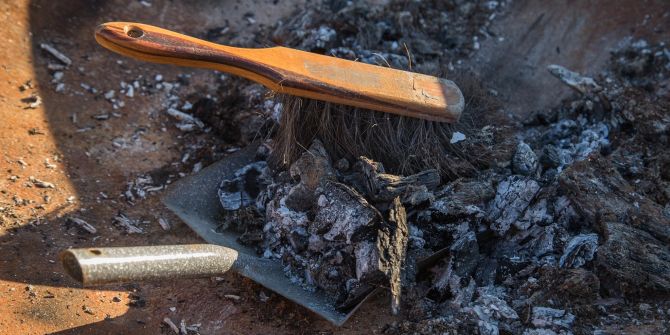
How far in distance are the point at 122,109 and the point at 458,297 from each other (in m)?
3.06

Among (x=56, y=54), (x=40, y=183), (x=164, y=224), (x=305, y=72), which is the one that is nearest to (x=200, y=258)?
(x=164, y=224)

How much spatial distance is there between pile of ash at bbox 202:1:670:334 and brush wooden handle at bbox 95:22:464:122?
0.36 meters

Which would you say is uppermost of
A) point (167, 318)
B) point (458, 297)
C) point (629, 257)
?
point (629, 257)

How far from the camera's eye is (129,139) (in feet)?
17.1

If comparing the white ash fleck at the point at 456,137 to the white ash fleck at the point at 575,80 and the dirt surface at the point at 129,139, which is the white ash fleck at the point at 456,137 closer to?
the dirt surface at the point at 129,139

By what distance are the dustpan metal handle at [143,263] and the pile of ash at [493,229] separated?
0.61 meters

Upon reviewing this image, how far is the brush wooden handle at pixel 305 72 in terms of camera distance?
151 inches

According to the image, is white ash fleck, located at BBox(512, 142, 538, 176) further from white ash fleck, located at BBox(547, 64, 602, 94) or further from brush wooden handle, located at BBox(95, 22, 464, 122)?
white ash fleck, located at BBox(547, 64, 602, 94)

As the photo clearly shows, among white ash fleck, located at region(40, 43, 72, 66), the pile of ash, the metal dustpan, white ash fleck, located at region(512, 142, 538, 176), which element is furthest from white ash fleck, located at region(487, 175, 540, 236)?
white ash fleck, located at region(40, 43, 72, 66)

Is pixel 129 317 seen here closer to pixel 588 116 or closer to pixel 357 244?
pixel 357 244

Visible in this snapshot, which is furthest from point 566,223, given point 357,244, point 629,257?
point 357,244

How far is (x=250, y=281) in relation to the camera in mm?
4207

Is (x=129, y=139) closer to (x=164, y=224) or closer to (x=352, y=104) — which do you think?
(x=164, y=224)

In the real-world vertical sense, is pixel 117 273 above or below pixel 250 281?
above
